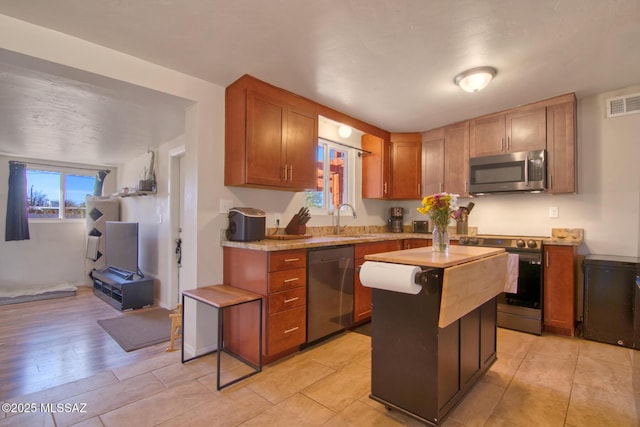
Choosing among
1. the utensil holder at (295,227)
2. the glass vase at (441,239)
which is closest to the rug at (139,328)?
the utensil holder at (295,227)

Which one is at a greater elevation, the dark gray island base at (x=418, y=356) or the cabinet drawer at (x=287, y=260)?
the cabinet drawer at (x=287, y=260)

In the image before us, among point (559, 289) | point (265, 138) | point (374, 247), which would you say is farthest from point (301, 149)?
point (559, 289)

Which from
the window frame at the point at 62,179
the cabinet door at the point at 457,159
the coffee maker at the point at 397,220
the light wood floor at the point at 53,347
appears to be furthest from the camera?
the window frame at the point at 62,179

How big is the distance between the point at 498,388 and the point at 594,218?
7.51 ft

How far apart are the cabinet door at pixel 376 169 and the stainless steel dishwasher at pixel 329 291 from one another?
1.52m

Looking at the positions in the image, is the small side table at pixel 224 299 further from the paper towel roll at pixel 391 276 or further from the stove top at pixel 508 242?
the stove top at pixel 508 242

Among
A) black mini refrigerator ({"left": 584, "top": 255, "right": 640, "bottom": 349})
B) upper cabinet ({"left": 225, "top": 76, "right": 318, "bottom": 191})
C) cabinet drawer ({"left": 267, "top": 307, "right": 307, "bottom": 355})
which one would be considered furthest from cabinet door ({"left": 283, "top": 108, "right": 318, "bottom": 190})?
black mini refrigerator ({"left": 584, "top": 255, "right": 640, "bottom": 349})

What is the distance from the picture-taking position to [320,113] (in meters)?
3.32

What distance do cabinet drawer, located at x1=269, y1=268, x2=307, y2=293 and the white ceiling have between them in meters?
1.67

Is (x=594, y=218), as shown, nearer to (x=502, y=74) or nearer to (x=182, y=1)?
(x=502, y=74)

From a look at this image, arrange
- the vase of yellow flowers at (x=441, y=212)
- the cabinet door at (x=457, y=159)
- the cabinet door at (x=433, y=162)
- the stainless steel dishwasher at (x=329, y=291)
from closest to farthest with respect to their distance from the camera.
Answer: the vase of yellow flowers at (x=441, y=212)
the stainless steel dishwasher at (x=329, y=291)
the cabinet door at (x=457, y=159)
the cabinet door at (x=433, y=162)

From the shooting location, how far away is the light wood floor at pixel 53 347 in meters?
2.28

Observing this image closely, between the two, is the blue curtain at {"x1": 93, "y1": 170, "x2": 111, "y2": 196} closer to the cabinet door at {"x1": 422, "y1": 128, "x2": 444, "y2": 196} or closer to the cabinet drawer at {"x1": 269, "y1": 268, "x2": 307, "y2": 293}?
the cabinet drawer at {"x1": 269, "y1": 268, "x2": 307, "y2": 293}

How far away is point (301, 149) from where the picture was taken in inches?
120
